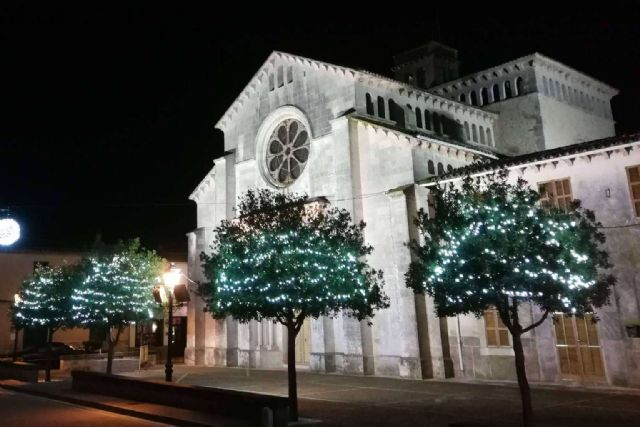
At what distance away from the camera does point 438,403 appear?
648 inches

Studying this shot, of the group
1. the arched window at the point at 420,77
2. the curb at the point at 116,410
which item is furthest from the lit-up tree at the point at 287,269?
the arched window at the point at 420,77

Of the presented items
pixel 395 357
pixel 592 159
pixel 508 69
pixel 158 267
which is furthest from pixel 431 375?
pixel 508 69

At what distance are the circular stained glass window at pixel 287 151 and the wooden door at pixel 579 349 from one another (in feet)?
52.7

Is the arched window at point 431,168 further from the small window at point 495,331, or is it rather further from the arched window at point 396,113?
the small window at point 495,331

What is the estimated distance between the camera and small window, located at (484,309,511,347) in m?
21.6

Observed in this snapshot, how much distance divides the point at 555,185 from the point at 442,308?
10.5 meters

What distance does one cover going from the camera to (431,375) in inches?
898

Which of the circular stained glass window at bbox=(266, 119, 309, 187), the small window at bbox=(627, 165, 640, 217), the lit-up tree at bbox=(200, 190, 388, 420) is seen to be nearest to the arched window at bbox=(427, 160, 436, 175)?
the circular stained glass window at bbox=(266, 119, 309, 187)

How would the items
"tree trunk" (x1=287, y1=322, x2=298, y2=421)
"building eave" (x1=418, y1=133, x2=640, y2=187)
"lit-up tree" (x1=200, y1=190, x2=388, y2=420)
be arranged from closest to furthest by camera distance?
"tree trunk" (x1=287, y1=322, x2=298, y2=421), "lit-up tree" (x1=200, y1=190, x2=388, y2=420), "building eave" (x1=418, y1=133, x2=640, y2=187)

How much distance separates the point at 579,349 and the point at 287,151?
1857 cm

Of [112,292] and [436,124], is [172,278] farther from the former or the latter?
[436,124]

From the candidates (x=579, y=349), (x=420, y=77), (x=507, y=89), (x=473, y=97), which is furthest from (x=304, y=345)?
(x=420, y=77)

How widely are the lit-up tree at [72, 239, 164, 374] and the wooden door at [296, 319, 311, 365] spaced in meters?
8.37

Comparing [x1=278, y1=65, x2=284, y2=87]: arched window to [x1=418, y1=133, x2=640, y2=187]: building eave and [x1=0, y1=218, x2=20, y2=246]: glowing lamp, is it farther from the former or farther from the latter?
[x1=0, y1=218, x2=20, y2=246]: glowing lamp
